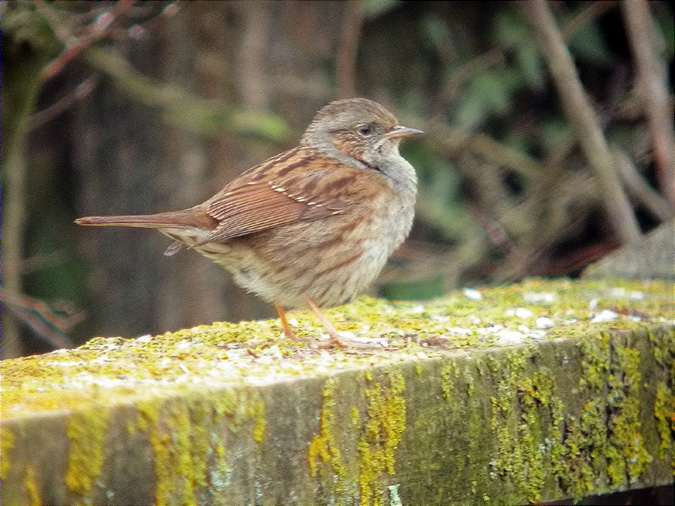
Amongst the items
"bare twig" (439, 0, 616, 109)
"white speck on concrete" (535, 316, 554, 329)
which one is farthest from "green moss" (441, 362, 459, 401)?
"bare twig" (439, 0, 616, 109)

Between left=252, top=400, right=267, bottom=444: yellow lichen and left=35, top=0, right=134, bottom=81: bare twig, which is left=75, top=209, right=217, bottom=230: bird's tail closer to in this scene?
Result: left=35, top=0, right=134, bottom=81: bare twig

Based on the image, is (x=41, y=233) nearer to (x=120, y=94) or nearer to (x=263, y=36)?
(x=120, y=94)

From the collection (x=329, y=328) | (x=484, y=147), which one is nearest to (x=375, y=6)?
(x=484, y=147)

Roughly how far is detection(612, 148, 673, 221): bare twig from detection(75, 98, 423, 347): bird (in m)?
2.82

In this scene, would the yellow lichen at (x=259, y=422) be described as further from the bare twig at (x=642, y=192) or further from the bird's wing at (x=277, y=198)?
the bare twig at (x=642, y=192)

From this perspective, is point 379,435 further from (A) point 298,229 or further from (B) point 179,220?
(B) point 179,220

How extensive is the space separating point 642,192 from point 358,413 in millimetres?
4303

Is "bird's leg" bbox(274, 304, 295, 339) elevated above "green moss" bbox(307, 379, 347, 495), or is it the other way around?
"bird's leg" bbox(274, 304, 295, 339)

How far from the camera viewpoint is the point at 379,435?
2750mm

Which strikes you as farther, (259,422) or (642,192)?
(642,192)

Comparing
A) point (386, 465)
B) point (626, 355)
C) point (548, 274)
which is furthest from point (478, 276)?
point (386, 465)

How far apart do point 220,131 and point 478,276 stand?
177 centimetres

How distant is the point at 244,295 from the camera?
22.7 feet

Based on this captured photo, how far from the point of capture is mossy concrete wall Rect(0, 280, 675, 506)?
2.26m
